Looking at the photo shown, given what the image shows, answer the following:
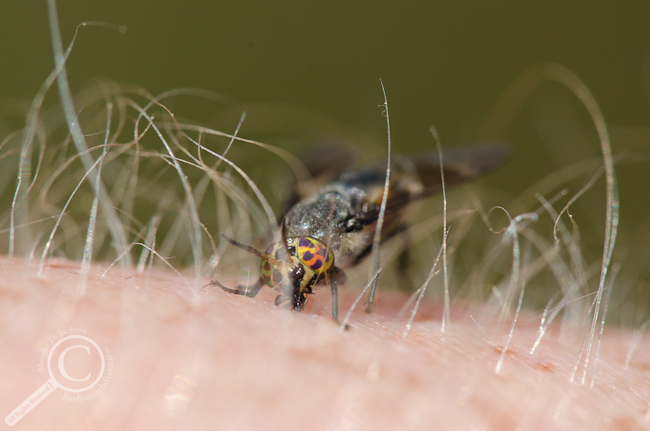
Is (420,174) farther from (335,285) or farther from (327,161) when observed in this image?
(335,285)

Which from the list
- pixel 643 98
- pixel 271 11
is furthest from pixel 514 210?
pixel 271 11

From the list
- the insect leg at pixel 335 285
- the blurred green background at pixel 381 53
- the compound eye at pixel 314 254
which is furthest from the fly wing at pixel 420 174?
the blurred green background at pixel 381 53

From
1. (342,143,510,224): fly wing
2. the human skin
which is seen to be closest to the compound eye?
the human skin

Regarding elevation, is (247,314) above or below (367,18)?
below

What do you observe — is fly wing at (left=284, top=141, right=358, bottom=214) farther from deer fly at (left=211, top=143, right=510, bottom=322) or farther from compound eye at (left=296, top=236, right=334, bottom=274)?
compound eye at (left=296, top=236, right=334, bottom=274)

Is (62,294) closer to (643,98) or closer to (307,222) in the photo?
(307,222)

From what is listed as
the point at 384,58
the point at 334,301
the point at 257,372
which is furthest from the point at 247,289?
the point at 384,58
